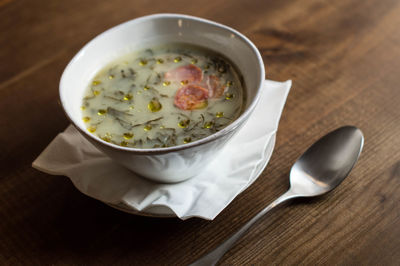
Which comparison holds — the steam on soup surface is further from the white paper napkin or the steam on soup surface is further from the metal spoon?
the metal spoon

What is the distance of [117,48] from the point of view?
1.29m

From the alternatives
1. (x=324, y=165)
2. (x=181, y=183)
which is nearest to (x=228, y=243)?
(x=181, y=183)

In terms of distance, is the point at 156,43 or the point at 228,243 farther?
the point at 156,43

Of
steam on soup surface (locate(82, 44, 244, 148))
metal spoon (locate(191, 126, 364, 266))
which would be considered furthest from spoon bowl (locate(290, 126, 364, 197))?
steam on soup surface (locate(82, 44, 244, 148))

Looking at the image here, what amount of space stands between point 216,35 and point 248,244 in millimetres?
565

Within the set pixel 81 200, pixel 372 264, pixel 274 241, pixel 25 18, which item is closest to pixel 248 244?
pixel 274 241

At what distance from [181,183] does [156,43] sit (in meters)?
0.44

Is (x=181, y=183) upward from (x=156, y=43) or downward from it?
downward

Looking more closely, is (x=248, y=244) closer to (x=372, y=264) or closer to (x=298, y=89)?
(x=372, y=264)

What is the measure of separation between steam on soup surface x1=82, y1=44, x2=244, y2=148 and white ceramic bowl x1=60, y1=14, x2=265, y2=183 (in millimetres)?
26

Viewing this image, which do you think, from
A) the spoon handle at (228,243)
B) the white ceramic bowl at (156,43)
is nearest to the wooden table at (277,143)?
the spoon handle at (228,243)

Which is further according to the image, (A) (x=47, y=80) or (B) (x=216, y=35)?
(A) (x=47, y=80)

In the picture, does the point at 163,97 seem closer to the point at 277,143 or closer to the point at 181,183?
the point at 181,183

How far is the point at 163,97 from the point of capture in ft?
3.84
